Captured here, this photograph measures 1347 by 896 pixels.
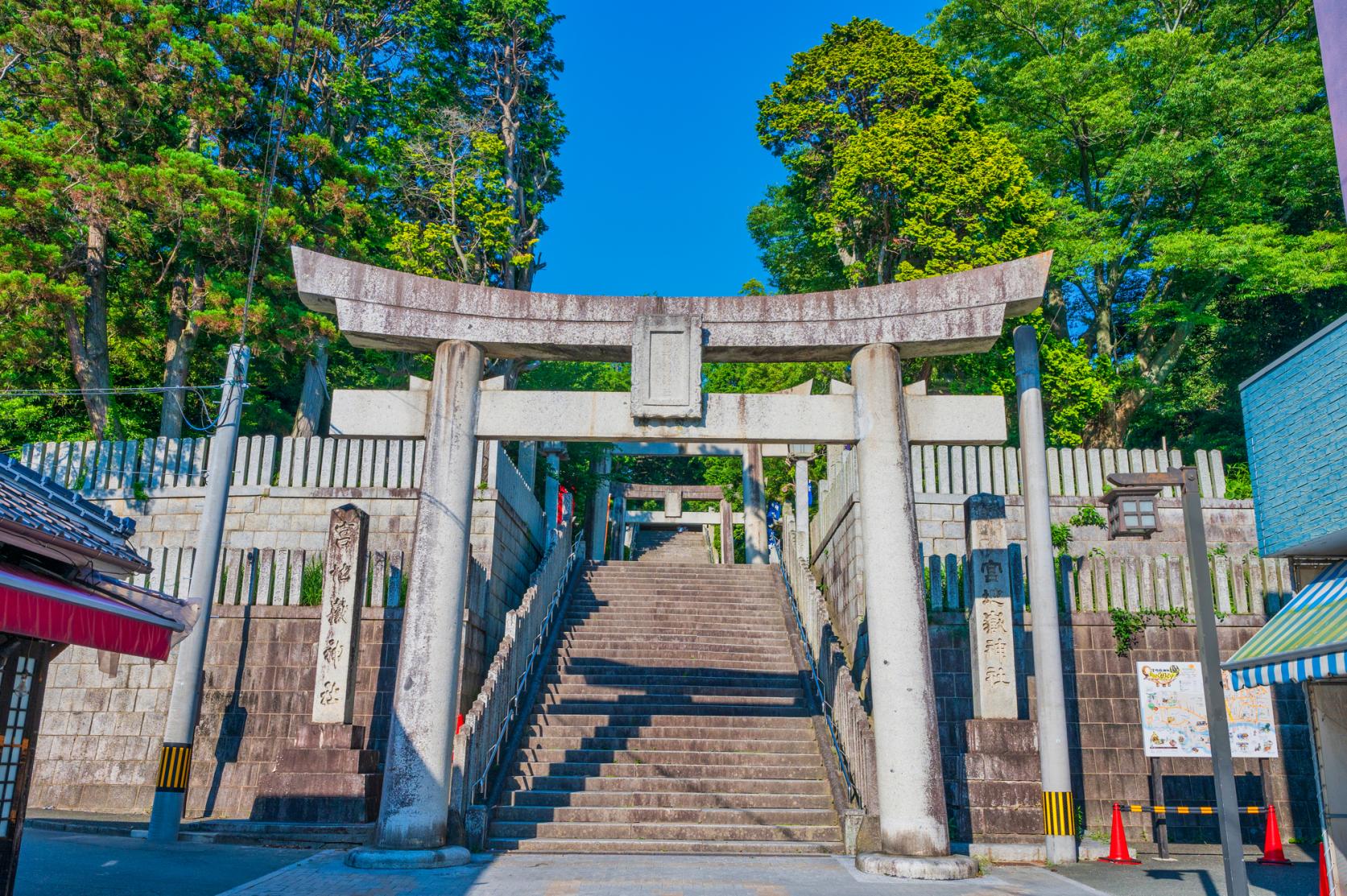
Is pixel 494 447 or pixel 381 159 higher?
pixel 381 159

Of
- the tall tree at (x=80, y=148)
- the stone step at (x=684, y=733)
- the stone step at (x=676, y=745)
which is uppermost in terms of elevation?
the tall tree at (x=80, y=148)

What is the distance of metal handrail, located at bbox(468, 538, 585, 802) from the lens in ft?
36.7

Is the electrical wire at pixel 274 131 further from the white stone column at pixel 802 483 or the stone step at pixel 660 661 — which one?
the white stone column at pixel 802 483

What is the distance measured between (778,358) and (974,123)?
12.3 meters

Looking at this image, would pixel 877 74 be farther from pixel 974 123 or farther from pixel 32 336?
pixel 32 336

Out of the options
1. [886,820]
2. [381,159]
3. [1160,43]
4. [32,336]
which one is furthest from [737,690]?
[1160,43]

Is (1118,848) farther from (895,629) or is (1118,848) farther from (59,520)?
(59,520)

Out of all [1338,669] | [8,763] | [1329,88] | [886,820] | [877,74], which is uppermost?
[877,74]

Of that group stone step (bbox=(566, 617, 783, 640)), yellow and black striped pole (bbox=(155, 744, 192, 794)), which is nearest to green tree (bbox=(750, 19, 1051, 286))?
stone step (bbox=(566, 617, 783, 640))

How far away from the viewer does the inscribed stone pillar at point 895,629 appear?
9398 millimetres

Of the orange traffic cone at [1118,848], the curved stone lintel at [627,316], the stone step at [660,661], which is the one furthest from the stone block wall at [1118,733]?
the curved stone lintel at [627,316]

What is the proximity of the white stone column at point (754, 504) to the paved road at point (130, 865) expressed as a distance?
16498 mm

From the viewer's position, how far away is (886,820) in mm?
9469

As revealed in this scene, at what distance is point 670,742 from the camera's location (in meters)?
12.5
